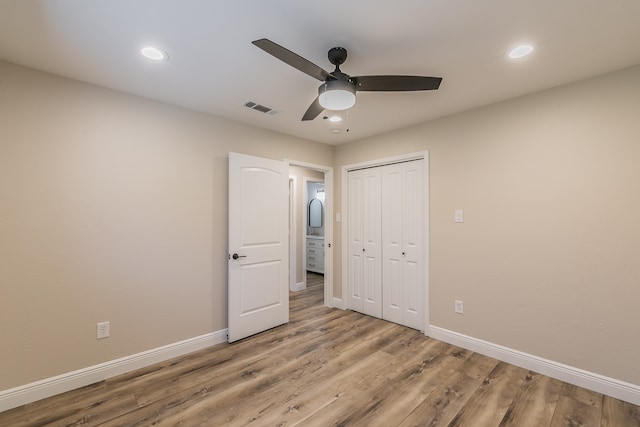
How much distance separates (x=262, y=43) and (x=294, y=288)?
175 inches

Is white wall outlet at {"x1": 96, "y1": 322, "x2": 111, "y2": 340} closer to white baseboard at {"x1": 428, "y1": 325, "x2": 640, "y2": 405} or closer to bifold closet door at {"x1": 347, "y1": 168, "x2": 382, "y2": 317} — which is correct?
bifold closet door at {"x1": 347, "y1": 168, "x2": 382, "y2": 317}

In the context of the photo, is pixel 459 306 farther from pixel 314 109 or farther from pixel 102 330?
pixel 102 330

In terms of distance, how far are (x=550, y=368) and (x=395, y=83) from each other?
8.85 feet

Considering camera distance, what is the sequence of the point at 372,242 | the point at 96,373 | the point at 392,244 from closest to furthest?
the point at 96,373 < the point at 392,244 < the point at 372,242

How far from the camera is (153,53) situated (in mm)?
1949

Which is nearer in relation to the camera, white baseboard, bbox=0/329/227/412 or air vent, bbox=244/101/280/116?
white baseboard, bbox=0/329/227/412

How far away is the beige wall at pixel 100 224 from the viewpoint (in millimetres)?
2068

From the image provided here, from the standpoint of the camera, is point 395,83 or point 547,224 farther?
point 547,224

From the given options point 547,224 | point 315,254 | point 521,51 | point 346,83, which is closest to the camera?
point 346,83

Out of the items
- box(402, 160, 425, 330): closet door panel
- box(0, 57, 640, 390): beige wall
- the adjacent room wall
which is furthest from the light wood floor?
the adjacent room wall

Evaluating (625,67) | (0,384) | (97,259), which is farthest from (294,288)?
(625,67)

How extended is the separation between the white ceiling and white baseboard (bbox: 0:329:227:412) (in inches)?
93.5

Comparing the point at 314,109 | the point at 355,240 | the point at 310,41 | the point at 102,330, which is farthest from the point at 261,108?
the point at 102,330

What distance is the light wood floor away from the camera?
190 centimetres
